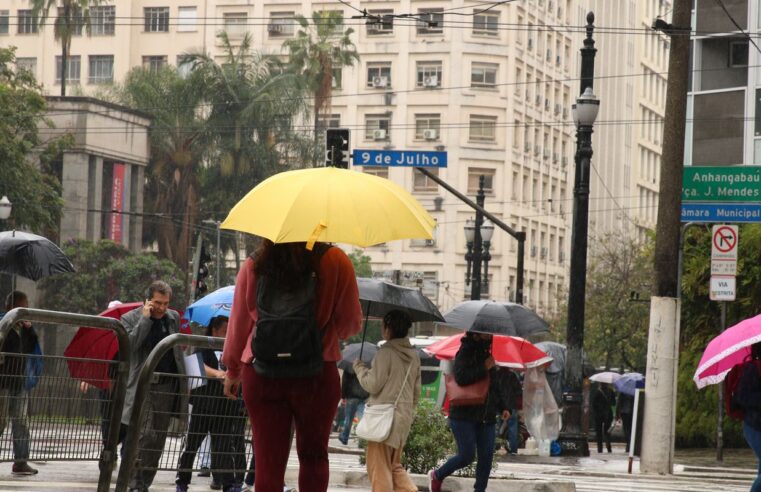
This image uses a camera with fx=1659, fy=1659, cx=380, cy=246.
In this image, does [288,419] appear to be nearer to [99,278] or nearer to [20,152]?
[20,152]

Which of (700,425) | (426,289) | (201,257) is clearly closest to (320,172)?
(700,425)

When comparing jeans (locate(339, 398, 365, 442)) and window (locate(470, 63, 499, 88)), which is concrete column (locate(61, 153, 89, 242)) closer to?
window (locate(470, 63, 499, 88))

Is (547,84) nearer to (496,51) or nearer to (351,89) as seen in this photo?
(496,51)

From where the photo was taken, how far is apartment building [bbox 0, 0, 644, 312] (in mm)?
96500

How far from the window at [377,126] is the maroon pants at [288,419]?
89584mm

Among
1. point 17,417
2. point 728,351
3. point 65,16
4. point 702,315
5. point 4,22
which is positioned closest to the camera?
point 17,417

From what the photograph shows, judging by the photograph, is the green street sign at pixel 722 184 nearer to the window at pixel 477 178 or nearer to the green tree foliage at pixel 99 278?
the green tree foliage at pixel 99 278

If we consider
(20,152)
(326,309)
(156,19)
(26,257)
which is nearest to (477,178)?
(156,19)

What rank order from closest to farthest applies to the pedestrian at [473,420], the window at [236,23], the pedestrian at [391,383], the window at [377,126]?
the pedestrian at [391,383] → the pedestrian at [473,420] → the window at [377,126] → the window at [236,23]

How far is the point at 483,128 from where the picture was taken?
322 feet

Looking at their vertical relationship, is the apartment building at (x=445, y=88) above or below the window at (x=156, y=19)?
below

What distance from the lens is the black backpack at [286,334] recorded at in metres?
7.34

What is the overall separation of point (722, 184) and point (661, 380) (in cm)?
314

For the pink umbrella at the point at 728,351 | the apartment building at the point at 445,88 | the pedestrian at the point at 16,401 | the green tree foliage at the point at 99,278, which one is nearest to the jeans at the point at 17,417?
the pedestrian at the point at 16,401
